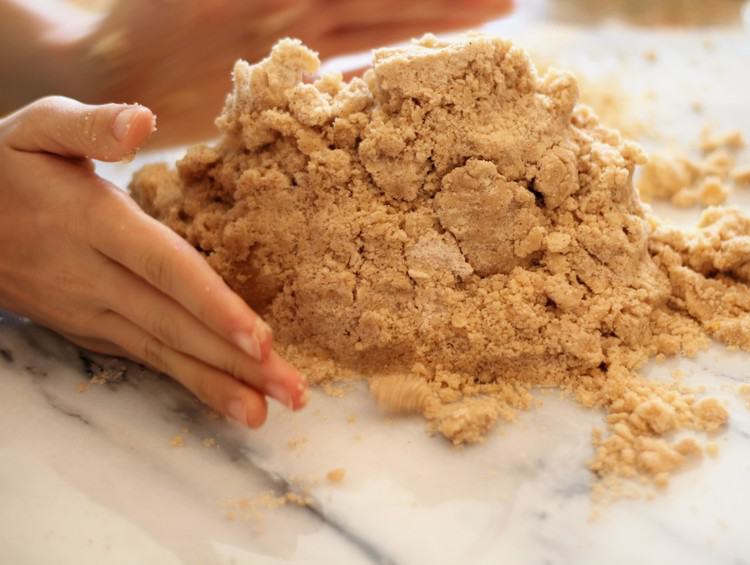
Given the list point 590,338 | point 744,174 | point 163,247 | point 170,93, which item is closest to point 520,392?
point 590,338

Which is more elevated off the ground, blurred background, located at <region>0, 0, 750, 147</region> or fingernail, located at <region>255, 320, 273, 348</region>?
blurred background, located at <region>0, 0, 750, 147</region>

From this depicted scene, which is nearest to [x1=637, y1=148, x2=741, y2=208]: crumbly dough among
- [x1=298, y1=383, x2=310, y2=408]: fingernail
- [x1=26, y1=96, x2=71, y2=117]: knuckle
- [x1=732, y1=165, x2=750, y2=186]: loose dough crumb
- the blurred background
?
[x1=732, y1=165, x2=750, y2=186]: loose dough crumb

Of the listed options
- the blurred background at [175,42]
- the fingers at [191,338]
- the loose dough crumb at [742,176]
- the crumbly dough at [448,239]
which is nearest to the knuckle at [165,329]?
the fingers at [191,338]

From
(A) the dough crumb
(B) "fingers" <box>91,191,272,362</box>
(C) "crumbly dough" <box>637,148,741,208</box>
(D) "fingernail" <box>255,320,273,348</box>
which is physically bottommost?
(D) "fingernail" <box>255,320,273,348</box>

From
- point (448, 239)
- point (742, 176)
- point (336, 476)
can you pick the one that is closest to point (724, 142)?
point (742, 176)

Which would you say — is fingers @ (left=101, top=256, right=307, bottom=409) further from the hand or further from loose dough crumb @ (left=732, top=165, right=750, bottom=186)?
loose dough crumb @ (left=732, top=165, right=750, bottom=186)

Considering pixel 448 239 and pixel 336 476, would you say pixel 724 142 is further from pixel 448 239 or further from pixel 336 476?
pixel 336 476

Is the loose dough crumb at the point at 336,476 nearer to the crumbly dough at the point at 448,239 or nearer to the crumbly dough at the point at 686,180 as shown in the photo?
the crumbly dough at the point at 448,239
